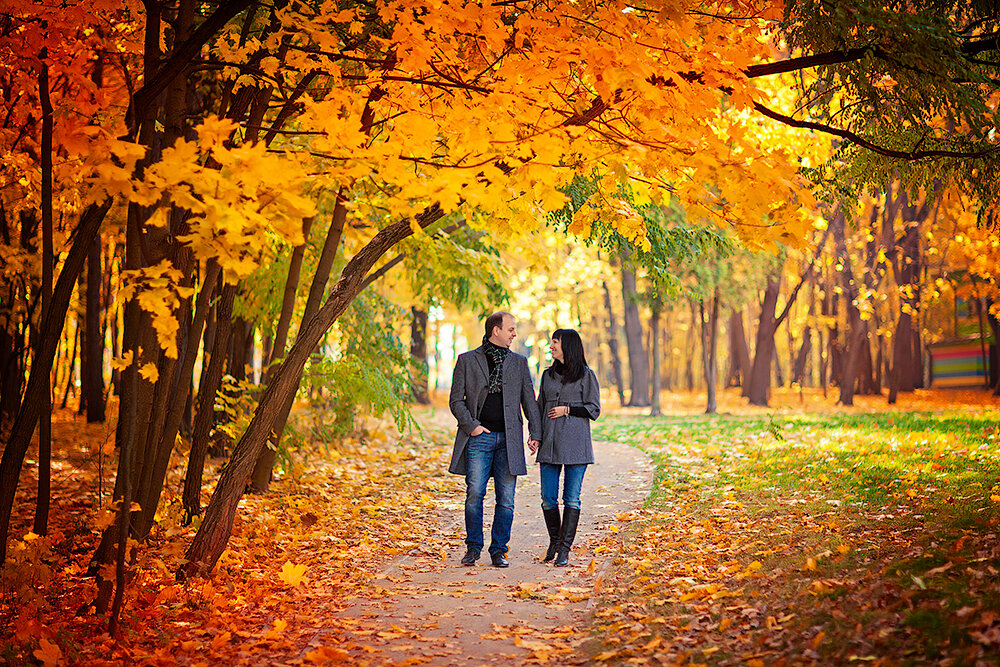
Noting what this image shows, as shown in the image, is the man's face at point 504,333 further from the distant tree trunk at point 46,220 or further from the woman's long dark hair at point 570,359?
the distant tree trunk at point 46,220

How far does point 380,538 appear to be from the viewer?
8305mm

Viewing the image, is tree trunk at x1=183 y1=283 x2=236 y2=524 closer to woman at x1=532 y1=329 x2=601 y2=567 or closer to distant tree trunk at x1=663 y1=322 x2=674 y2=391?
woman at x1=532 y1=329 x2=601 y2=567

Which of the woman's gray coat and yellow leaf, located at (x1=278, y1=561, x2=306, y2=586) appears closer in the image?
yellow leaf, located at (x1=278, y1=561, x2=306, y2=586)

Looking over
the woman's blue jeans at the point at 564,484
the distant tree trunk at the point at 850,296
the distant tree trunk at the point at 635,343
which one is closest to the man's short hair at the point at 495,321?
the woman's blue jeans at the point at 564,484

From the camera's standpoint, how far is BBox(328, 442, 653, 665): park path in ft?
15.6

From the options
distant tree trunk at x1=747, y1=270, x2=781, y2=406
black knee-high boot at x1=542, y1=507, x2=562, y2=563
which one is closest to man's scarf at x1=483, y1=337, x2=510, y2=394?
black knee-high boot at x1=542, y1=507, x2=562, y2=563

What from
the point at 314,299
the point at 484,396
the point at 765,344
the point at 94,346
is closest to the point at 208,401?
the point at 314,299

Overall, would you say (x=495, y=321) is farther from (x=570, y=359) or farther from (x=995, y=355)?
(x=995, y=355)

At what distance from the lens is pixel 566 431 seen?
6.92 meters

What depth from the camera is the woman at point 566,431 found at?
22.6 ft

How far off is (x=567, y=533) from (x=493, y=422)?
43.6 inches

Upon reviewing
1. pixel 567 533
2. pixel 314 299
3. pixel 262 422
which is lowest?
pixel 567 533

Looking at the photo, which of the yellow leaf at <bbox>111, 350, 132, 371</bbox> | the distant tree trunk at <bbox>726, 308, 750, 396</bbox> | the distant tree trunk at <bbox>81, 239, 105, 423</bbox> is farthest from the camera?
the distant tree trunk at <bbox>726, 308, 750, 396</bbox>

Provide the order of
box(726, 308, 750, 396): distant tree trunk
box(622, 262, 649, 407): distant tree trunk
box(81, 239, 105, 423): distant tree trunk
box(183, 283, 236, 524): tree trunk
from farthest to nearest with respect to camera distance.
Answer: box(726, 308, 750, 396): distant tree trunk
box(622, 262, 649, 407): distant tree trunk
box(81, 239, 105, 423): distant tree trunk
box(183, 283, 236, 524): tree trunk
